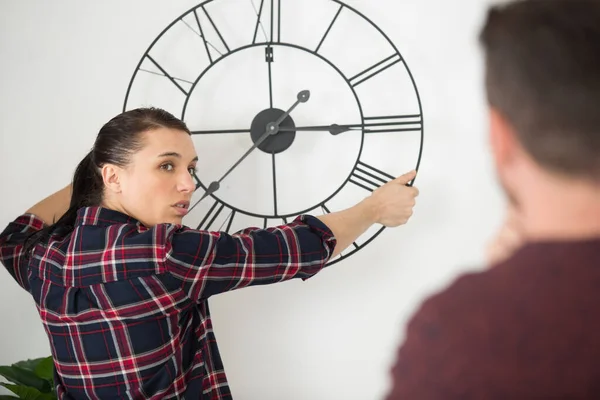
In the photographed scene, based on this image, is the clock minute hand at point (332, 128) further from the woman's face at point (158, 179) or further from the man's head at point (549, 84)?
the man's head at point (549, 84)

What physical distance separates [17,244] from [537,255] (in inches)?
48.7

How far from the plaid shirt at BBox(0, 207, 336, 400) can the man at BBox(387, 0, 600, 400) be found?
700 mm

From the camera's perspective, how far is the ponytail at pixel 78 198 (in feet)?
4.34

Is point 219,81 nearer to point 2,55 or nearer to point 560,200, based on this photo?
point 2,55

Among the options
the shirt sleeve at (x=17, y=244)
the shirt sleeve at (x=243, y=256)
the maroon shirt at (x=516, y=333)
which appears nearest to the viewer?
the maroon shirt at (x=516, y=333)

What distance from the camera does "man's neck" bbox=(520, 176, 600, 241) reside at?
0.46 m

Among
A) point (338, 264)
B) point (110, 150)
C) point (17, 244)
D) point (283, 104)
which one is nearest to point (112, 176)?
point (110, 150)

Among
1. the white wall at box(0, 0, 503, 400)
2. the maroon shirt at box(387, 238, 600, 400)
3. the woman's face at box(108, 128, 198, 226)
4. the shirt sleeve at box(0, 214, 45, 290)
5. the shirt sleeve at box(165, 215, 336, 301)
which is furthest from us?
the white wall at box(0, 0, 503, 400)

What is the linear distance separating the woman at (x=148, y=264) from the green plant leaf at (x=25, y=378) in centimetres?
24

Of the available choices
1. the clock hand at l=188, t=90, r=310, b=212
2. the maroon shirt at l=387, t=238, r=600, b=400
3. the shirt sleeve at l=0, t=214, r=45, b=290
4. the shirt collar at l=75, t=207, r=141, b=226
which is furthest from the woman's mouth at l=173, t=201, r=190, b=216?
the maroon shirt at l=387, t=238, r=600, b=400

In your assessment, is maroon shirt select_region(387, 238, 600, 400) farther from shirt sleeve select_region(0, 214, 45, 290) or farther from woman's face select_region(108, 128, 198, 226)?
shirt sleeve select_region(0, 214, 45, 290)

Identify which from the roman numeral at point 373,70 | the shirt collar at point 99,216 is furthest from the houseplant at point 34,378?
the roman numeral at point 373,70

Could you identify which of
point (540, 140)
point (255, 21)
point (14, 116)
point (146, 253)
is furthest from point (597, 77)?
point (14, 116)

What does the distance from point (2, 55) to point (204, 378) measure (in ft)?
3.36
